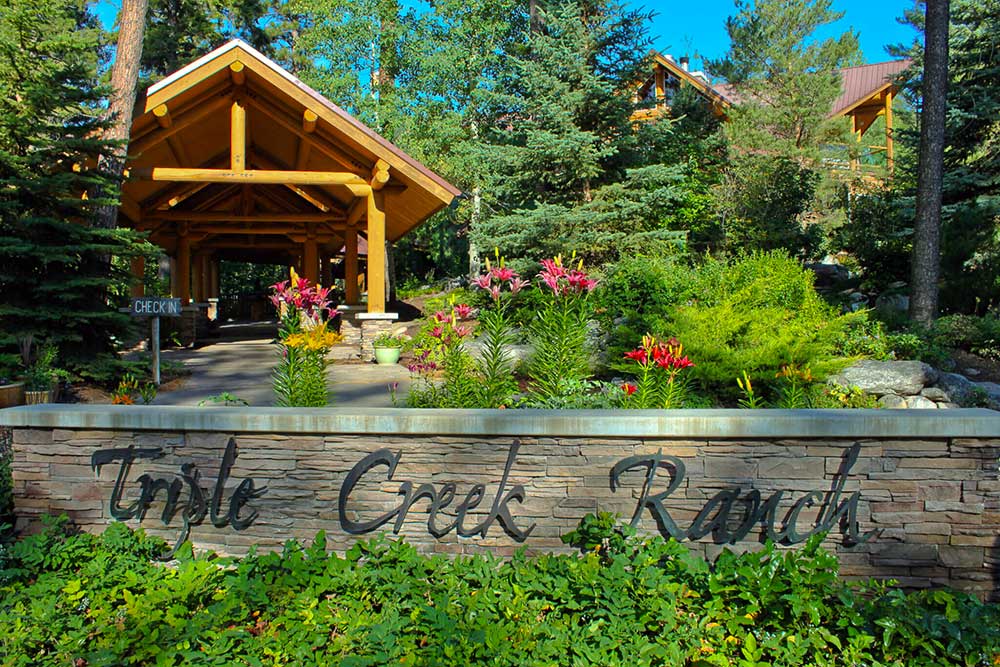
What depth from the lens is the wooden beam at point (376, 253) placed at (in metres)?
11.0

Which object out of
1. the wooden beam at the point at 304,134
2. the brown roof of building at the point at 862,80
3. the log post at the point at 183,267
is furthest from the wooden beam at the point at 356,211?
the brown roof of building at the point at 862,80

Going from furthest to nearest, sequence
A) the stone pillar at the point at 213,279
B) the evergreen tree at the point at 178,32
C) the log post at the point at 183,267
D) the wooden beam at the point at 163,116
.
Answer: the stone pillar at the point at 213,279
the evergreen tree at the point at 178,32
the log post at the point at 183,267
the wooden beam at the point at 163,116

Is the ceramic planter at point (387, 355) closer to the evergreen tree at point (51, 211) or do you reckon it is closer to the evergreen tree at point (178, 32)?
the evergreen tree at point (51, 211)

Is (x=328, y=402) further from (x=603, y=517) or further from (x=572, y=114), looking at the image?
(x=572, y=114)

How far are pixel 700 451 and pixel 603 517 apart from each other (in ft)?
2.36

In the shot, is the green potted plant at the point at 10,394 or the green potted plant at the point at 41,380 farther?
the green potted plant at the point at 41,380

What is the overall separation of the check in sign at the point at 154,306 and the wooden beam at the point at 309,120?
4283 mm

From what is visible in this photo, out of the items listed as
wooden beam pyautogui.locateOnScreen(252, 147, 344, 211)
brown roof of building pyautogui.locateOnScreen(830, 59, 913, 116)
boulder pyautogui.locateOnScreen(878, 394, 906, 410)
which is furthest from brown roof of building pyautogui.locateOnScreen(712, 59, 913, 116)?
boulder pyautogui.locateOnScreen(878, 394, 906, 410)

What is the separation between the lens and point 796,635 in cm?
353

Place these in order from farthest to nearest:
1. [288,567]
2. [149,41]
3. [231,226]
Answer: [149,41]
[231,226]
[288,567]

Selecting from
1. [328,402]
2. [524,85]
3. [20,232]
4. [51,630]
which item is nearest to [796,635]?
[328,402]

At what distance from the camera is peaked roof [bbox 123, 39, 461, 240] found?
979 centimetres

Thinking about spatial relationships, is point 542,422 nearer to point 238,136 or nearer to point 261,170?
point 238,136

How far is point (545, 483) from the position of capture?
4.22 m
